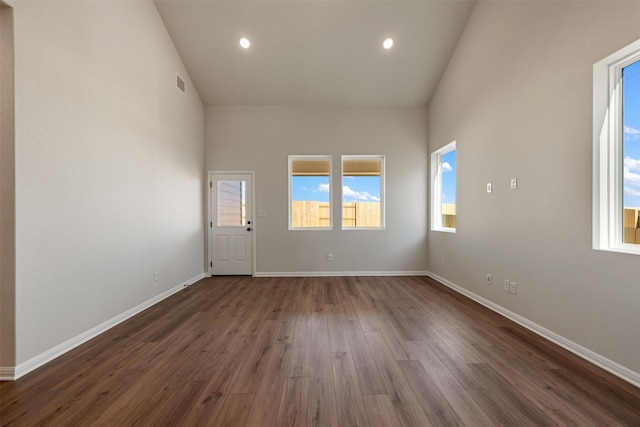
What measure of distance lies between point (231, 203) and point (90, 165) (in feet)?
8.78

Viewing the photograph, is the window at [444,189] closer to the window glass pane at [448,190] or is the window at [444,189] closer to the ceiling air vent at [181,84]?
the window glass pane at [448,190]

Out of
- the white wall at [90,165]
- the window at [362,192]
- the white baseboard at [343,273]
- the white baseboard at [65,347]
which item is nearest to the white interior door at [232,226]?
the white baseboard at [343,273]

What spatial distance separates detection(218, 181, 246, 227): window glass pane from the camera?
5172mm

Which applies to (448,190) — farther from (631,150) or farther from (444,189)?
(631,150)

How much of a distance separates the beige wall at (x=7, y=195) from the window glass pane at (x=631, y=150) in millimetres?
4361

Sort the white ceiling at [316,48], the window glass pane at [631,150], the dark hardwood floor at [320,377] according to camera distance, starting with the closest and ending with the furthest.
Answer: the dark hardwood floor at [320,377] → the window glass pane at [631,150] → the white ceiling at [316,48]

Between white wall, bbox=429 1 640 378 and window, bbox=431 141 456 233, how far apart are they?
0.51 m

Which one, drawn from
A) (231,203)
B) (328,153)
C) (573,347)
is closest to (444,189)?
(328,153)

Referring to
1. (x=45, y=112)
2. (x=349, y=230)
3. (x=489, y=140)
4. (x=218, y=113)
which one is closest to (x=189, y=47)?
(x=218, y=113)

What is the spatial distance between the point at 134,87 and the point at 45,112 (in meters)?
1.32

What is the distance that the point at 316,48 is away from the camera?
4.18 metres

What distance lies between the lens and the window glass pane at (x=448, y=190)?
4.42 metres

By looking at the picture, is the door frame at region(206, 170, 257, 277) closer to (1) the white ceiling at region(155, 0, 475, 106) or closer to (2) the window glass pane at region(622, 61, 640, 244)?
(1) the white ceiling at region(155, 0, 475, 106)

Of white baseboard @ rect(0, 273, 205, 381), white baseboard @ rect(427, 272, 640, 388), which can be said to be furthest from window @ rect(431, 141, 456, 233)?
white baseboard @ rect(0, 273, 205, 381)
